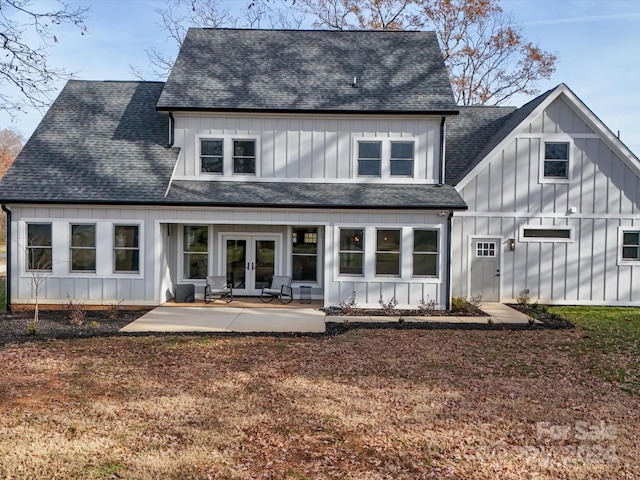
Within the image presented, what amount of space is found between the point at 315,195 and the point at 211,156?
3.71m

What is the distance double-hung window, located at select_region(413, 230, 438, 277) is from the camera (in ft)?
48.2

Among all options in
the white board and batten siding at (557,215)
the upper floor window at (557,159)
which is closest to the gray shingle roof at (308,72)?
the white board and batten siding at (557,215)

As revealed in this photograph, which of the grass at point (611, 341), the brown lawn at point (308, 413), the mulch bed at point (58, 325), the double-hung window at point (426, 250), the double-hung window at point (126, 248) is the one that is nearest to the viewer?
the brown lawn at point (308, 413)

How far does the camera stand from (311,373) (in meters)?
8.38

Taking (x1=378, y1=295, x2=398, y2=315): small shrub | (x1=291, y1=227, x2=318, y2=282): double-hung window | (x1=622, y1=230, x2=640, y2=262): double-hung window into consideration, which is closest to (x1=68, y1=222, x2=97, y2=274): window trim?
(x1=291, y1=227, x2=318, y2=282): double-hung window

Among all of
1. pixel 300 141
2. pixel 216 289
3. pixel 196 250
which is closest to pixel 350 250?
pixel 300 141

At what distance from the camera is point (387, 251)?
14.8 metres

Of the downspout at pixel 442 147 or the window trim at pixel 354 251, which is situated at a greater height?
the downspout at pixel 442 147

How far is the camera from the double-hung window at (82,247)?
14.5 meters

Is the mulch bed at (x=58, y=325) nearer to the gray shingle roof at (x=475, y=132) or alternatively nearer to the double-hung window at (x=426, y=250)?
the double-hung window at (x=426, y=250)

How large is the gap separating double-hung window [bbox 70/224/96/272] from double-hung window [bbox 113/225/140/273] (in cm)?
65

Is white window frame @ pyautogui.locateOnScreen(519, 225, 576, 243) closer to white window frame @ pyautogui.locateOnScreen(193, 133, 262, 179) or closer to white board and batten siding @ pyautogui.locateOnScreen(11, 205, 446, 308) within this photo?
white board and batten siding @ pyautogui.locateOnScreen(11, 205, 446, 308)

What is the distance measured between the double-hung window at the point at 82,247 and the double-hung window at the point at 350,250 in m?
7.20

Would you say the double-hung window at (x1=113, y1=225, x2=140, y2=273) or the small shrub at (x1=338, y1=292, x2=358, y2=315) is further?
the double-hung window at (x1=113, y1=225, x2=140, y2=273)
